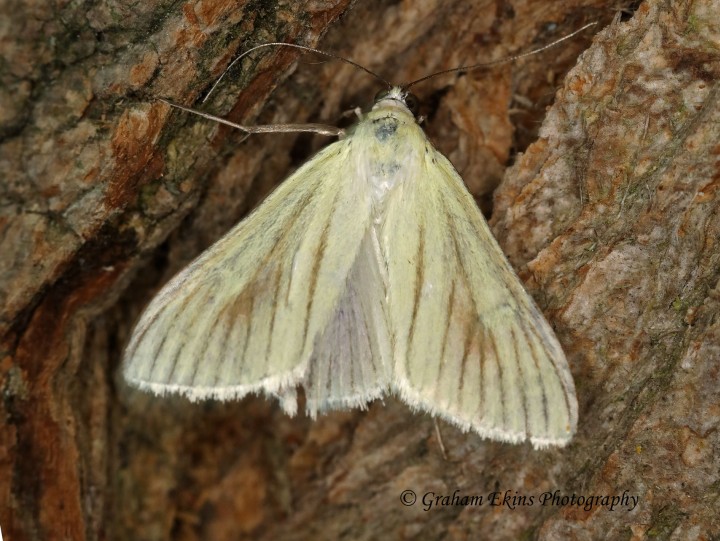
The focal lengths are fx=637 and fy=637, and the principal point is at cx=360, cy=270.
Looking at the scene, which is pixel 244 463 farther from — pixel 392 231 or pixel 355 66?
pixel 355 66

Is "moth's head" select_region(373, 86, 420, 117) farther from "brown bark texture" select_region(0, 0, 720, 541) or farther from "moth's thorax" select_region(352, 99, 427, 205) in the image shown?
"brown bark texture" select_region(0, 0, 720, 541)

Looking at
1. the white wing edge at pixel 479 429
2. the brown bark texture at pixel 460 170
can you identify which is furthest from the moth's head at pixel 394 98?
the white wing edge at pixel 479 429

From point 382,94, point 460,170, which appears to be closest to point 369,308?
point 460,170

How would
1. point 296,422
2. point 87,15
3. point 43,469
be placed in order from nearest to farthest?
point 87,15 → point 43,469 → point 296,422

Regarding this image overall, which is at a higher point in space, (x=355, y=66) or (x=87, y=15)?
(x=355, y=66)

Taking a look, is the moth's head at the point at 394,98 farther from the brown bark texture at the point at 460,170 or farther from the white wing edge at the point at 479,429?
the white wing edge at the point at 479,429

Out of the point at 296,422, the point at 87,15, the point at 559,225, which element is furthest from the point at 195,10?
the point at 296,422

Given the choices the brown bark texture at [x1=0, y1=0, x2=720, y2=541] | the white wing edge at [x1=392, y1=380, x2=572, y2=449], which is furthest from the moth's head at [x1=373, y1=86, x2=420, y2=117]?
the white wing edge at [x1=392, y1=380, x2=572, y2=449]
